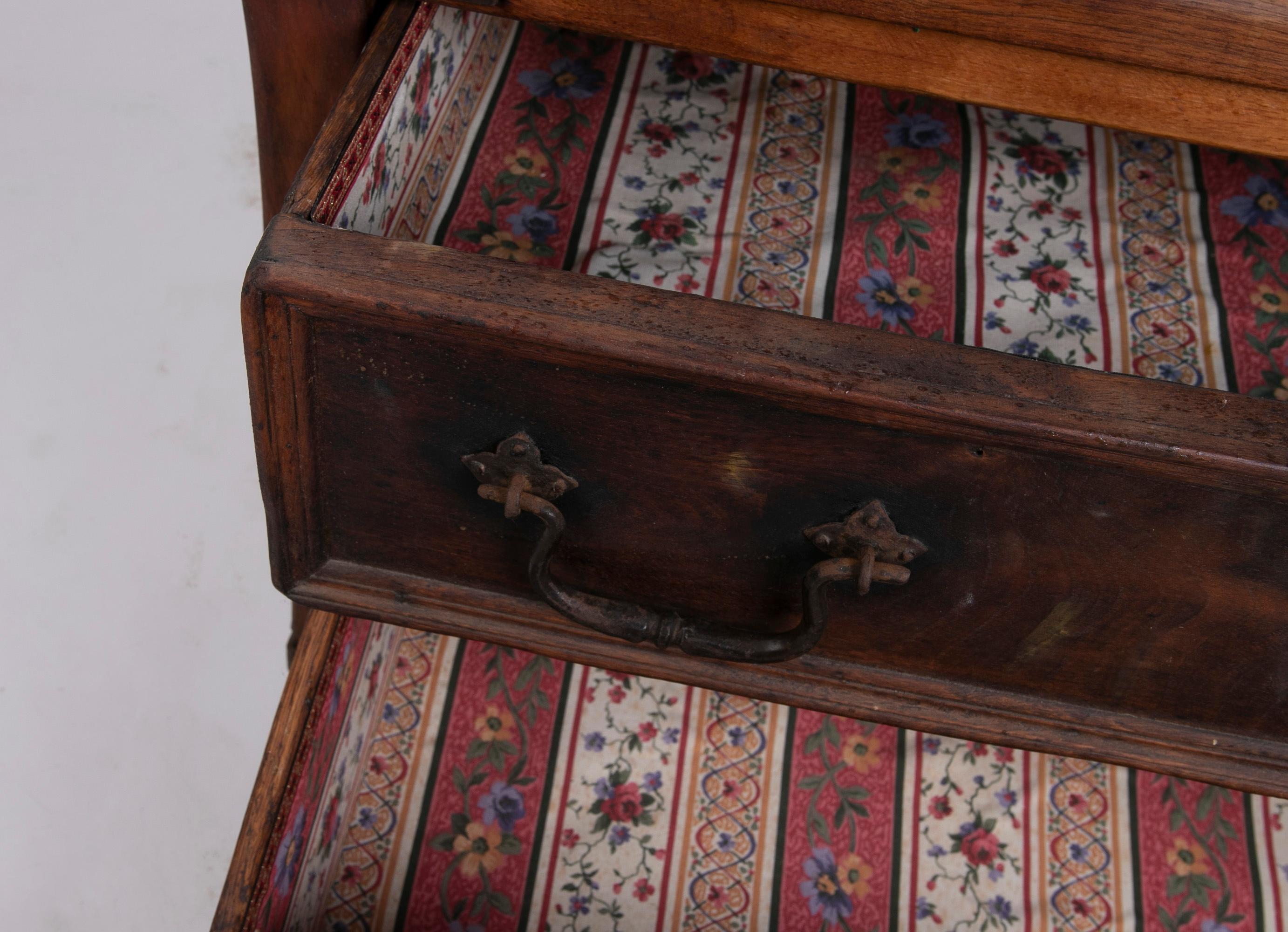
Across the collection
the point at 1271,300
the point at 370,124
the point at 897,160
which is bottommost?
the point at 370,124

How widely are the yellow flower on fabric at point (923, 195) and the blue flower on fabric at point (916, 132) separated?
5 cm

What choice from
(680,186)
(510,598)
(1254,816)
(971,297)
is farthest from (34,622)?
(1254,816)

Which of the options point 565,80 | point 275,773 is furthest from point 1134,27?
point 275,773

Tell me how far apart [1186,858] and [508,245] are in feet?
2.67

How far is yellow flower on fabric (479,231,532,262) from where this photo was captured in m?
0.79

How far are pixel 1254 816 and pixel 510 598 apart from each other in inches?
30.1

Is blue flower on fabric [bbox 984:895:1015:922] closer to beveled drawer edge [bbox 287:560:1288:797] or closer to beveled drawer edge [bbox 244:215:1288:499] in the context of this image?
beveled drawer edge [bbox 287:560:1288:797]

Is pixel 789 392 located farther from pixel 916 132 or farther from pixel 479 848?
pixel 479 848

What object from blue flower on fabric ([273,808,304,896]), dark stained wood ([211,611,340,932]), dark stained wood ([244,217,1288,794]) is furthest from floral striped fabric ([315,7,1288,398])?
blue flower on fabric ([273,808,304,896])

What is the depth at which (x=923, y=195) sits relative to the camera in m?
0.90

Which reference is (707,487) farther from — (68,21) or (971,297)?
(68,21)

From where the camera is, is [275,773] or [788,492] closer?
[788,492]

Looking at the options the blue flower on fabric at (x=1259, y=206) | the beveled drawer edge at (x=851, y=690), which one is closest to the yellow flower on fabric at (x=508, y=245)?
the beveled drawer edge at (x=851, y=690)

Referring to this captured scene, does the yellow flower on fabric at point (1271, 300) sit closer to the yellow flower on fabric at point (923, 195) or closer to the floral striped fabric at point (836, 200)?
the floral striped fabric at point (836, 200)
